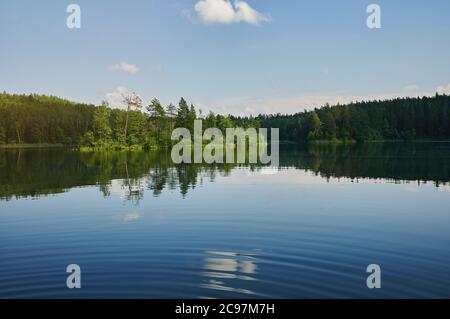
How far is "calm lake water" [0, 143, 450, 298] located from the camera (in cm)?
1079

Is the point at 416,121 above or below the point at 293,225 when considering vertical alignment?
above

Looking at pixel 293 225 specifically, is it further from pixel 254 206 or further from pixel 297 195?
pixel 297 195

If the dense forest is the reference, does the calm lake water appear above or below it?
below

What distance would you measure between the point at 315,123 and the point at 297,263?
6558 inches

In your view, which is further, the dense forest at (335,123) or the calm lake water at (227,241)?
the dense forest at (335,123)

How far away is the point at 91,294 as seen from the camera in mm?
10352

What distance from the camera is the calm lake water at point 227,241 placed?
1079 centimetres

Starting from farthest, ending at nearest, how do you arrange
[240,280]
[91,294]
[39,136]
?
[39,136]
[240,280]
[91,294]

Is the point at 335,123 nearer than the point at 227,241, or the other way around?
the point at 227,241

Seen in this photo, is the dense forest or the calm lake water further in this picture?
the dense forest

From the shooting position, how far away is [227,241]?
15.3 m

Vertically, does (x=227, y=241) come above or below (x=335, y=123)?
below

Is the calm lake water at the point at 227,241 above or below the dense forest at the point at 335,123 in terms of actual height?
below
